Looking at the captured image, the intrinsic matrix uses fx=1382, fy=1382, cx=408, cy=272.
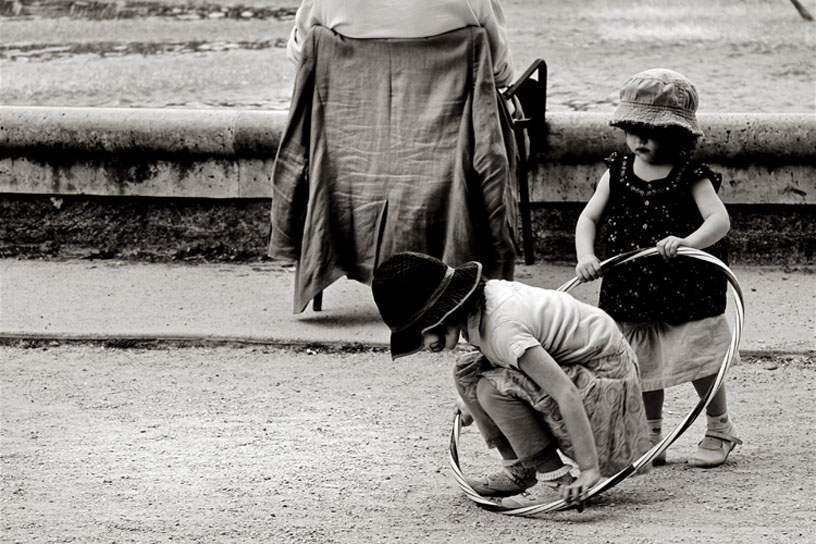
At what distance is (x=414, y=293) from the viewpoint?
11.1 feet

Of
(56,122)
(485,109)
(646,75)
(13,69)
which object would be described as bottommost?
(13,69)

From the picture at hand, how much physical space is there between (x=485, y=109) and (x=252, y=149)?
137 cm

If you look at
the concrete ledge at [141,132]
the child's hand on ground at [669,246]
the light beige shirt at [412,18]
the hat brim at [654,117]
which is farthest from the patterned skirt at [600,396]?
the concrete ledge at [141,132]

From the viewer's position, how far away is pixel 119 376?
15.5 ft

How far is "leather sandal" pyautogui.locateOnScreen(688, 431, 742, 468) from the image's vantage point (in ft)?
12.6

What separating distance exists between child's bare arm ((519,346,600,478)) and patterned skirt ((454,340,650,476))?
60 mm

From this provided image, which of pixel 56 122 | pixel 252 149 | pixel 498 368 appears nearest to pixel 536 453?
pixel 498 368

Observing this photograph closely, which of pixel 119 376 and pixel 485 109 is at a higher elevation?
pixel 485 109

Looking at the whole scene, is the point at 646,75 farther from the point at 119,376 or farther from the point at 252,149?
the point at 252,149

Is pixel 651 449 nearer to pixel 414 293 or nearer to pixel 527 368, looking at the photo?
pixel 527 368

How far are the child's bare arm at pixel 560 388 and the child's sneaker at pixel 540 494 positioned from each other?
0.19 meters

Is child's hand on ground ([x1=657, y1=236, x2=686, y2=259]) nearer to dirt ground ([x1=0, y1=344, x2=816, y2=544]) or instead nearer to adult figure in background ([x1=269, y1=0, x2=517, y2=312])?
dirt ground ([x1=0, y1=344, x2=816, y2=544])

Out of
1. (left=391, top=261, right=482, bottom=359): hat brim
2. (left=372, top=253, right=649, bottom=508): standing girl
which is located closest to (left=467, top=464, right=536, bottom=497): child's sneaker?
(left=372, top=253, right=649, bottom=508): standing girl

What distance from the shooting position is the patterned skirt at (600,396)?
11.2 feet
